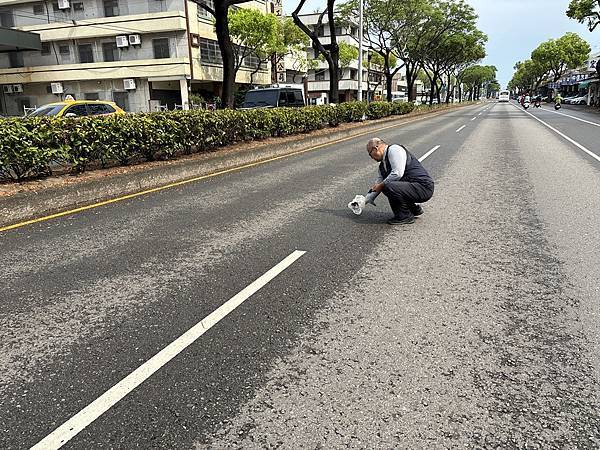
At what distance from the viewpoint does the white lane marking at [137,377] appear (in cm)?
242

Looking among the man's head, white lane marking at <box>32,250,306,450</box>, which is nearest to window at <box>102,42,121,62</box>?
the man's head

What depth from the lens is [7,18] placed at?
41.8 metres

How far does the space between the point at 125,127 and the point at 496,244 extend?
7.52m

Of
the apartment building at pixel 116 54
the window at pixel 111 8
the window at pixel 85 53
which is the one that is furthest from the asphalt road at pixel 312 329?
the window at pixel 85 53

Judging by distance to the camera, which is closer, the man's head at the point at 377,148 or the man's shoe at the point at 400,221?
the man's head at the point at 377,148

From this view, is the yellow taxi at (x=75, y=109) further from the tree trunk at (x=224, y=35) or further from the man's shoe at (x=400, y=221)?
the man's shoe at (x=400, y=221)

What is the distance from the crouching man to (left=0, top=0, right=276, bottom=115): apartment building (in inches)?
1331

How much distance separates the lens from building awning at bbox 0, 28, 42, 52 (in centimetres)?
3359

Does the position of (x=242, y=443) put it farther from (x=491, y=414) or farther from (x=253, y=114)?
(x=253, y=114)

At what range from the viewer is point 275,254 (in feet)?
17.1

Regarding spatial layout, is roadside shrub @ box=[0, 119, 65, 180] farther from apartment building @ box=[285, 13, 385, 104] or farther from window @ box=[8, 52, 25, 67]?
apartment building @ box=[285, 13, 385, 104]

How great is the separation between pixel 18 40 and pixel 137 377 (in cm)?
4002

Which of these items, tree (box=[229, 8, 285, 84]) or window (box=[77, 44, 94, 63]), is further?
window (box=[77, 44, 94, 63])

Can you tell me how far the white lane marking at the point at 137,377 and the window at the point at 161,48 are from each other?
123ft
